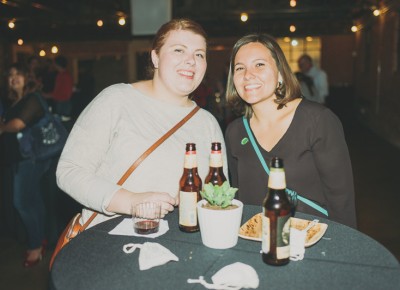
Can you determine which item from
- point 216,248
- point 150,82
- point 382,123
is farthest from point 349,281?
point 382,123

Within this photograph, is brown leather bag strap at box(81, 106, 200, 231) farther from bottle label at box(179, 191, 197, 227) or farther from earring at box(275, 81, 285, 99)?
earring at box(275, 81, 285, 99)

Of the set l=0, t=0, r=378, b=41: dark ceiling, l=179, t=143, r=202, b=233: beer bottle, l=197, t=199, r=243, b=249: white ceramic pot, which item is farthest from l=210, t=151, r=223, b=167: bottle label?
l=0, t=0, r=378, b=41: dark ceiling

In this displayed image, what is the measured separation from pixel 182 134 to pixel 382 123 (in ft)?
30.5

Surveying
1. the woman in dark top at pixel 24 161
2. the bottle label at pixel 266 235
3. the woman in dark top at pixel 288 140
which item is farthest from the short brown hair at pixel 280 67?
the woman in dark top at pixel 24 161

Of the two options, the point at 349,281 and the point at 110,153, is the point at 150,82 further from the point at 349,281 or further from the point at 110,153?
the point at 349,281

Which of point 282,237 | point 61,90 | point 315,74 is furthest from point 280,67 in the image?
point 315,74

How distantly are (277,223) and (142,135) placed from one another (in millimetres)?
848

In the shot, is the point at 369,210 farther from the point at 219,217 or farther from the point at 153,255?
the point at 153,255

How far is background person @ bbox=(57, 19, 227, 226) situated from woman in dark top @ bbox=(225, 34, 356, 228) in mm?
226

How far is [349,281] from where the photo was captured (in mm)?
1165

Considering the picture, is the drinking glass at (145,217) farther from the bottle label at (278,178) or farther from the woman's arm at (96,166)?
the bottle label at (278,178)

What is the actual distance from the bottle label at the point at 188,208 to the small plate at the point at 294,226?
184 mm

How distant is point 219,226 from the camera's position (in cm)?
136

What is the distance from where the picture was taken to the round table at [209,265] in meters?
1.16
